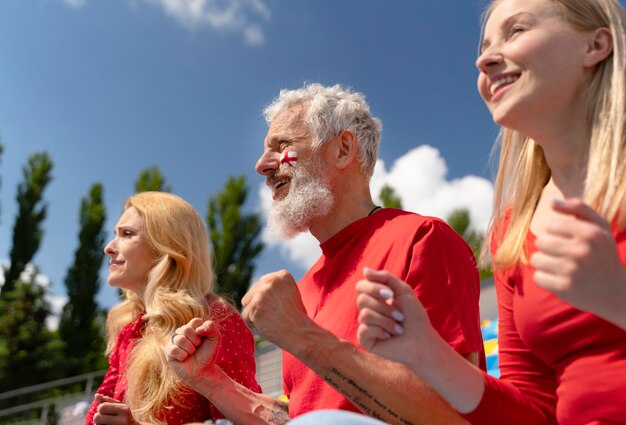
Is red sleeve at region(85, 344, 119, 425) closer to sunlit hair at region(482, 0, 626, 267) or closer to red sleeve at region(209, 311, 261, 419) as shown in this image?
red sleeve at region(209, 311, 261, 419)

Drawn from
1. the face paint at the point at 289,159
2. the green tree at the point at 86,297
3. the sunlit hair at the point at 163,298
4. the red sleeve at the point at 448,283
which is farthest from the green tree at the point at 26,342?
the red sleeve at the point at 448,283

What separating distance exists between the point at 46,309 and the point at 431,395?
15.5 metres

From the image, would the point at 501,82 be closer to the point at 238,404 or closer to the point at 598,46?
the point at 598,46

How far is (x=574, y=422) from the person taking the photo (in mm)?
1214

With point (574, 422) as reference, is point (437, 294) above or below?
above

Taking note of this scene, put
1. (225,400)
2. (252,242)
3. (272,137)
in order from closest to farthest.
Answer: (225,400) < (272,137) < (252,242)

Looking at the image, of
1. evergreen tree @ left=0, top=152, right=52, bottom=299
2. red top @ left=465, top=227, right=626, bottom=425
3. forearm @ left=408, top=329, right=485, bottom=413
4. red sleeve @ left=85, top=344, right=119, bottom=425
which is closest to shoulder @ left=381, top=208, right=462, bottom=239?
red top @ left=465, top=227, right=626, bottom=425

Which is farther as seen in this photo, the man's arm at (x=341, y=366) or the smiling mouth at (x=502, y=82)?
the man's arm at (x=341, y=366)

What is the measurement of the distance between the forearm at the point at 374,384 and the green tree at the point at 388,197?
14244 mm

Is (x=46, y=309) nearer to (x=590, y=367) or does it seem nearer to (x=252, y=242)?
(x=252, y=242)

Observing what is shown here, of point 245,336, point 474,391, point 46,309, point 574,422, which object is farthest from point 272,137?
point 46,309

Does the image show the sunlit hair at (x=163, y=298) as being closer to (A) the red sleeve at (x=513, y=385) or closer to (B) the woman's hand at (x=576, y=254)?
(A) the red sleeve at (x=513, y=385)

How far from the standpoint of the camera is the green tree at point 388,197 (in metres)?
15.9

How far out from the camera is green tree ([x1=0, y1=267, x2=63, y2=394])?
1434 cm
